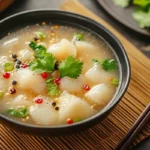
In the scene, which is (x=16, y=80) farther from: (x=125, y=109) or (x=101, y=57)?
(x=125, y=109)

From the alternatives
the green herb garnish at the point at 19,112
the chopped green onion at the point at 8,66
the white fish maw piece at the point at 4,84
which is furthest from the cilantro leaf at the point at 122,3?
the green herb garnish at the point at 19,112

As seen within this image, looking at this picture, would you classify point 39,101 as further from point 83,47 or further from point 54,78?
point 83,47

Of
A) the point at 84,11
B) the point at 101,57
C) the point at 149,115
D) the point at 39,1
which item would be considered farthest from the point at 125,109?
the point at 39,1

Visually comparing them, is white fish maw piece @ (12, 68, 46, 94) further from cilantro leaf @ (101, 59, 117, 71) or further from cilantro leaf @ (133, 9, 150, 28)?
cilantro leaf @ (133, 9, 150, 28)

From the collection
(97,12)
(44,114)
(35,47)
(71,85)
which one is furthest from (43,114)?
(97,12)

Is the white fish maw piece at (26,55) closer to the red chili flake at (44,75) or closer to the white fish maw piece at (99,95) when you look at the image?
the red chili flake at (44,75)

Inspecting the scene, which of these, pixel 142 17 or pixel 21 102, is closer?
pixel 21 102

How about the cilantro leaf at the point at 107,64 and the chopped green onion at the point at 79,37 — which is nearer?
the cilantro leaf at the point at 107,64
